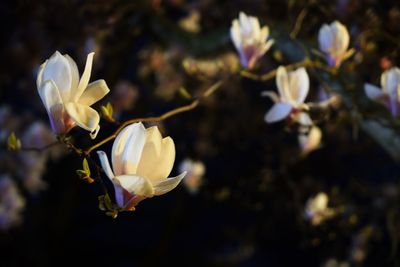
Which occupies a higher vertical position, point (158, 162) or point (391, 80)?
point (158, 162)

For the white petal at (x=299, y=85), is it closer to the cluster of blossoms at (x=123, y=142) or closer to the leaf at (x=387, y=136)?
the leaf at (x=387, y=136)

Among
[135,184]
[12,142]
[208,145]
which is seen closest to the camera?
[135,184]

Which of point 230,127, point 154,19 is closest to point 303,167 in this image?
point 230,127

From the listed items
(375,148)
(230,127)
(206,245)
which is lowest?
(206,245)

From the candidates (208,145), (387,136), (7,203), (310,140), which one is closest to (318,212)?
(310,140)

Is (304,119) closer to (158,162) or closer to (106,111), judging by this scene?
(106,111)

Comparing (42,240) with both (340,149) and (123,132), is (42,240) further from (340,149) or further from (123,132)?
(123,132)

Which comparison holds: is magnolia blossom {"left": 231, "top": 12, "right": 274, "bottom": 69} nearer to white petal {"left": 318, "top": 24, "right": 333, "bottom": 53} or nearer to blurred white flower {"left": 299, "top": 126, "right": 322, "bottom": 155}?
white petal {"left": 318, "top": 24, "right": 333, "bottom": 53}
